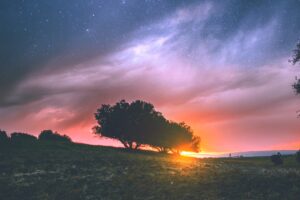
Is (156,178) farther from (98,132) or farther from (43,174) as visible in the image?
(98,132)

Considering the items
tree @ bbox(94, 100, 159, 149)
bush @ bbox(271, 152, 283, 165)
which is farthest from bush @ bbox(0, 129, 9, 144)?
bush @ bbox(271, 152, 283, 165)

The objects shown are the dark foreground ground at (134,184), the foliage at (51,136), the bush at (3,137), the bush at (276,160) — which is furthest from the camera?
the foliage at (51,136)

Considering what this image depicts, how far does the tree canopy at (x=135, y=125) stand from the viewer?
108 metres

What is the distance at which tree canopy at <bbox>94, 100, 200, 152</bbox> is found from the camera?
108m

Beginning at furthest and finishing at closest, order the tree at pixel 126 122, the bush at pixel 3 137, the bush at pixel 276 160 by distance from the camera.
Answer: the tree at pixel 126 122, the bush at pixel 3 137, the bush at pixel 276 160

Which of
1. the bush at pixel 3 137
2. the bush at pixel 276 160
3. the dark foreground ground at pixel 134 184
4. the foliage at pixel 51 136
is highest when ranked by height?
the foliage at pixel 51 136

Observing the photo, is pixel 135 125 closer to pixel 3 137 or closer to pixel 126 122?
pixel 126 122

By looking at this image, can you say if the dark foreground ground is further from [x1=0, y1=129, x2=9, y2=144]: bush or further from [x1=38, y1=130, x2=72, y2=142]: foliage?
[x1=38, y1=130, x2=72, y2=142]: foliage

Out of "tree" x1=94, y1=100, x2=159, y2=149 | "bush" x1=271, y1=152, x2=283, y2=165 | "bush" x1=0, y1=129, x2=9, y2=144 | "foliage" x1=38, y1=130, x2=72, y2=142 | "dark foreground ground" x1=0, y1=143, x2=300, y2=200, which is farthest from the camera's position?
"tree" x1=94, y1=100, x2=159, y2=149

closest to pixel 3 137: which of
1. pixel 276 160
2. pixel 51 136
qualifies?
pixel 51 136

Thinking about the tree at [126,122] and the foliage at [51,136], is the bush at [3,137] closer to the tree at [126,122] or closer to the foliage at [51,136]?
the foliage at [51,136]

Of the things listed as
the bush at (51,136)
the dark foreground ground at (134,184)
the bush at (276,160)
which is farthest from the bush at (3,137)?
the bush at (276,160)

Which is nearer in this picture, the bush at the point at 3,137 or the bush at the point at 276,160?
the bush at the point at 276,160

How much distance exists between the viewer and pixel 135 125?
356 ft
